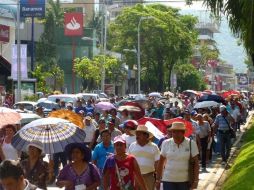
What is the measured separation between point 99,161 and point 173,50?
62.3 metres

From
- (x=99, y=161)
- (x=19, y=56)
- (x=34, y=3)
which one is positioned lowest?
(x=99, y=161)

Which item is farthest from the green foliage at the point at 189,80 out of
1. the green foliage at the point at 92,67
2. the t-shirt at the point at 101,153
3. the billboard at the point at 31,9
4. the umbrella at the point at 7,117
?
the t-shirt at the point at 101,153

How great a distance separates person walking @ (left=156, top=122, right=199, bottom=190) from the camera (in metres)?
9.52

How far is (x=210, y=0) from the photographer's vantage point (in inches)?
580

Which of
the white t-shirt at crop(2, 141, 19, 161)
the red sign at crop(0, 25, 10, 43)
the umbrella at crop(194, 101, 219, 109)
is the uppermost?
the red sign at crop(0, 25, 10, 43)

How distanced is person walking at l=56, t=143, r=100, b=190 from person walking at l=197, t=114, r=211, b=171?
1003cm

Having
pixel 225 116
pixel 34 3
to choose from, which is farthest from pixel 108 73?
pixel 225 116

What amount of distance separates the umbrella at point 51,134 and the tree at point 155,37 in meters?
60.3

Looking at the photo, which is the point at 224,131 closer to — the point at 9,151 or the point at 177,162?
the point at 9,151

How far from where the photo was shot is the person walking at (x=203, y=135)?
17906mm

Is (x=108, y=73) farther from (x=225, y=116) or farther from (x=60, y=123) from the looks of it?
(x=60, y=123)

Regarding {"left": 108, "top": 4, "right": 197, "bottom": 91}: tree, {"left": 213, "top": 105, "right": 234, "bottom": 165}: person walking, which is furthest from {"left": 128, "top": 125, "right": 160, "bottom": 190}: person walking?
{"left": 108, "top": 4, "right": 197, "bottom": 91}: tree

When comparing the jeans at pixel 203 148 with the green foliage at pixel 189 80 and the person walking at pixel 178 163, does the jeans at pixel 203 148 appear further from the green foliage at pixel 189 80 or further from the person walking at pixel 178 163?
the green foliage at pixel 189 80

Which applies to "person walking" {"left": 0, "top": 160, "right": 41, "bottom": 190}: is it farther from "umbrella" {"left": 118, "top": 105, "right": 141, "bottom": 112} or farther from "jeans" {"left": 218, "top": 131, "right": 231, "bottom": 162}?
"jeans" {"left": 218, "top": 131, "right": 231, "bottom": 162}
